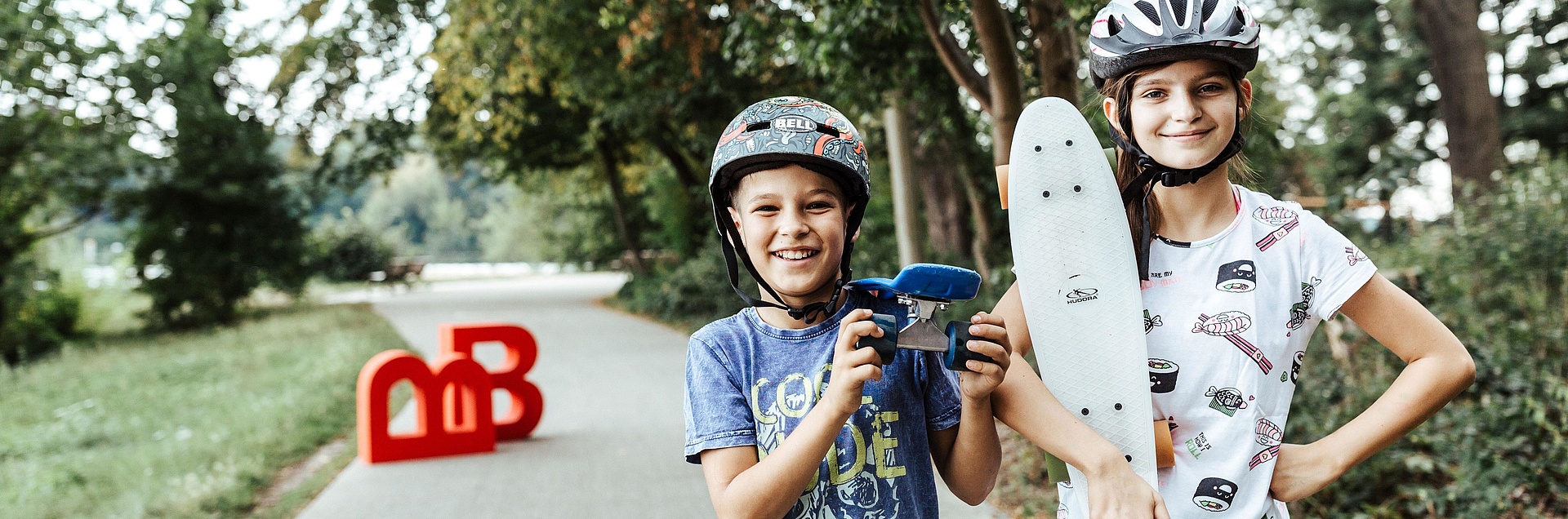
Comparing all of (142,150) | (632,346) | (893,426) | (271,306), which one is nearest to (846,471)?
(893,426)

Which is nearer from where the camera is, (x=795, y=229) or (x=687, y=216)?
(x=795, y=229)

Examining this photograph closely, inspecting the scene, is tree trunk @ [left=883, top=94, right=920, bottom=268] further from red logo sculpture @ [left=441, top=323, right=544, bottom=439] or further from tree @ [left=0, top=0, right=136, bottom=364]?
tree @ [left=0, top=0, right=136, bottom=364]

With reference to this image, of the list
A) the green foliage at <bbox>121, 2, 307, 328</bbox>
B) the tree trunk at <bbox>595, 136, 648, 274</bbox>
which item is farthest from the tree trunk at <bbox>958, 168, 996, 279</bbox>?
the green foliage at <bbox>121, 2, 307, 328</bbox>

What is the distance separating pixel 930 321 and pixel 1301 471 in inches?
26.2

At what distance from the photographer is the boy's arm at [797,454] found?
1.41 m

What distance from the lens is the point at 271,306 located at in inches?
920

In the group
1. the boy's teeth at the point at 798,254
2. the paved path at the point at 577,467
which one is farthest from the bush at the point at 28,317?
the boy's teeth at the point at 798,254

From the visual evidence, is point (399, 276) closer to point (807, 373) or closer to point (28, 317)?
point (28, 317)

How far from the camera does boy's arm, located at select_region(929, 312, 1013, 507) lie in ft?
4.56

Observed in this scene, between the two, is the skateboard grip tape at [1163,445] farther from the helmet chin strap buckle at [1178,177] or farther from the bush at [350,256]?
the bush at [350,256]

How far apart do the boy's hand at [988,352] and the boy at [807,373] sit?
162 mm

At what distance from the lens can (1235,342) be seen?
1531 millimetres

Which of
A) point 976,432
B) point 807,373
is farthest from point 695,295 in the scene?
point 976,432

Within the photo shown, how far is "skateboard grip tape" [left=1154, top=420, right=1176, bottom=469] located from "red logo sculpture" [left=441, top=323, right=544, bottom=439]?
621cm
